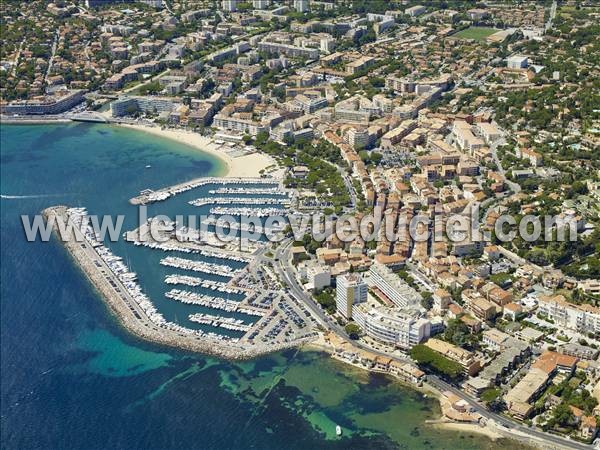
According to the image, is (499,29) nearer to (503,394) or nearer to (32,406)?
(503,394)

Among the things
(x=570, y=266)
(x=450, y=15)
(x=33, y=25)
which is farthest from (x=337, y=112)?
(x=33, y=25)

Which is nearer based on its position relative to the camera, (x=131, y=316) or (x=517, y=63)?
(x=131, y=316)

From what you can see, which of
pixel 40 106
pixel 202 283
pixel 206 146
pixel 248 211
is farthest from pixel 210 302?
pixel 40 106

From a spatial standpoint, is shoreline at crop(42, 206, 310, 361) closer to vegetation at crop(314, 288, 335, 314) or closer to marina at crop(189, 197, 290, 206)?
vegetation at crop(314, 288, 335, 314)

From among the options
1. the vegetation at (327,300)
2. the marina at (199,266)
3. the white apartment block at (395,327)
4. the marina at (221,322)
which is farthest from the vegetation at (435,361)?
the marina at (199,266)

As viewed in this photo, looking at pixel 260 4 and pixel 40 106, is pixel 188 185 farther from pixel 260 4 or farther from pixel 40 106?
pixel 260 4

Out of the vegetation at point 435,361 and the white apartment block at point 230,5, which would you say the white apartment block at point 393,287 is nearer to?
the vegetation at point 435,361

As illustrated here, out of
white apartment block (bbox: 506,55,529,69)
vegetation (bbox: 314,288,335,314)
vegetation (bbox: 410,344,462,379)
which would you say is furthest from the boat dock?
white apartment block (bbox: 506,55,529,69)
